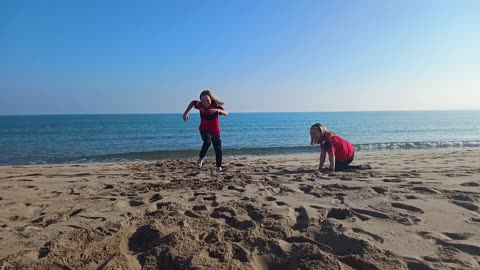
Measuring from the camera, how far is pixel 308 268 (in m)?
2.35

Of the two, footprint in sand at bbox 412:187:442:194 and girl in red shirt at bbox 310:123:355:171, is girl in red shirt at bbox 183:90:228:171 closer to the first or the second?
girl in red shirt at bbox 310:123:355:171

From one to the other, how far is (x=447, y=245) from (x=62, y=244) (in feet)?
10.6

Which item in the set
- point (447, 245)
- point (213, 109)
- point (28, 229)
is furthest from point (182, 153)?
point (447, 245)

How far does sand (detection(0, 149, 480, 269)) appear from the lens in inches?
100.0

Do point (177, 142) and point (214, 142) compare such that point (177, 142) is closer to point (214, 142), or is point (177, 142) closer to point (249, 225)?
point (214, 142)

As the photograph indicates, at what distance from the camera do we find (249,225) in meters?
3.24

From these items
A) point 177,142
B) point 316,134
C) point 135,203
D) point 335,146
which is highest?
point 316,134

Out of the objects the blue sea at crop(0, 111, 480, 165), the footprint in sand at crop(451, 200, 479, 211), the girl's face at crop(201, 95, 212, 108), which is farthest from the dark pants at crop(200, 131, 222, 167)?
the blue sea at crop(0, 111, 480, 165)

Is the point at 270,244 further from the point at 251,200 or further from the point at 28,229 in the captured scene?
the point at 28,229

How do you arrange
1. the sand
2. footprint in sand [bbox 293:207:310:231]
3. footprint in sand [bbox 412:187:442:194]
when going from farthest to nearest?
footprint in sand [bbox 412:187:442:194], footprint in sand [bbox 293:207:310:231], the sand

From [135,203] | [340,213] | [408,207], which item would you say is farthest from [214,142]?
[408,207]

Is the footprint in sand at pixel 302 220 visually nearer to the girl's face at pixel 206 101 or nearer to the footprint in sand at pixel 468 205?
Answer: the footprint in sand at pixel 468 205

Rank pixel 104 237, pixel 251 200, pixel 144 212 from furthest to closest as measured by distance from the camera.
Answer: pixel 251 200, pixel 144 212, pixel 104 237

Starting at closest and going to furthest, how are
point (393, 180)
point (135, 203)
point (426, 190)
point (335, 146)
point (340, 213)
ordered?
point (340, 213), point (135, 203), point (426, 190), point (393, 180), point (335, 146)
